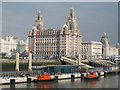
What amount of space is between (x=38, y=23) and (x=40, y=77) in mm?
125073

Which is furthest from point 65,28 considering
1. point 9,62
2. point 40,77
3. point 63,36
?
point 40,77

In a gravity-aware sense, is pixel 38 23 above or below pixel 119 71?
above

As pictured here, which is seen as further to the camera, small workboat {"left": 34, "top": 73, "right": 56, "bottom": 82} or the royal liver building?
the royal liver building

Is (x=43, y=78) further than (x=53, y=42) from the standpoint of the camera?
No

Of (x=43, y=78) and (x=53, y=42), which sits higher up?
(x=53, y=42)

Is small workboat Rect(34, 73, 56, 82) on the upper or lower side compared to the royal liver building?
lower

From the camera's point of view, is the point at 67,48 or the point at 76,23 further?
the point at 76,23

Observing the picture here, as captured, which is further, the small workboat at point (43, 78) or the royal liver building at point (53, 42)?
the royal liver building at point (53, 42)

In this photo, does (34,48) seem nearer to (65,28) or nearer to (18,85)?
(65,28)

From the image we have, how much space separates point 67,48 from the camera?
173500 millimetres

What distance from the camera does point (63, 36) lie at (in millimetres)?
173125

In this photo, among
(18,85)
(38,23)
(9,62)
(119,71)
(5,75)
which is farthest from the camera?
(38,23)

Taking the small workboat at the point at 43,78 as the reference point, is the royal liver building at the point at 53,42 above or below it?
above

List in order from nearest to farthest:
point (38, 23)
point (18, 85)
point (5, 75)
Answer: point (18, 85), point (5, 75), point (38, 23)
